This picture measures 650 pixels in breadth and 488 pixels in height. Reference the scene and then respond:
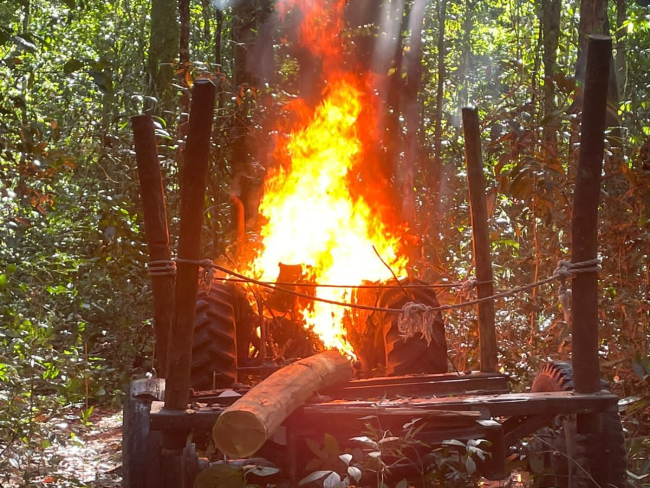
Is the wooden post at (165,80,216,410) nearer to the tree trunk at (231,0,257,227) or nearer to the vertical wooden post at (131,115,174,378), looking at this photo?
the vertical wooden post at (131,115,174,378)

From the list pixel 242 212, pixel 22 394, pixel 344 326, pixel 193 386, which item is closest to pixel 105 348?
pixel 242 212

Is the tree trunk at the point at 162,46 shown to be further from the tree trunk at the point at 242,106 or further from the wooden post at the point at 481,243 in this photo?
the wooden post at the point at 481,243

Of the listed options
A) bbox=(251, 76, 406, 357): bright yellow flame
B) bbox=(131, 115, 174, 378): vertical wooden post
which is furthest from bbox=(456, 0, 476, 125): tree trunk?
bbox=(131, 115, 174, 378): vertical wooden post

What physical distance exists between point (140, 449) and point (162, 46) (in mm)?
11017

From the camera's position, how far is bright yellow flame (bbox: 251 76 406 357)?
349 inches

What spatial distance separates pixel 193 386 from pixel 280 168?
18.6 ft

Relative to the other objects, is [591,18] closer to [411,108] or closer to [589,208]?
[411,108]

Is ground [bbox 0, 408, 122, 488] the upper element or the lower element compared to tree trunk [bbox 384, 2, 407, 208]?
lower

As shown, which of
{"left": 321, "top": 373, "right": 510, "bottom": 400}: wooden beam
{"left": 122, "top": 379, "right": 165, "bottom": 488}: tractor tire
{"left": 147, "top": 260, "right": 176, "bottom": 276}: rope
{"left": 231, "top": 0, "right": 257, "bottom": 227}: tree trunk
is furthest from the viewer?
{"left": 231, "top": 0, "right": 257, "bottom": 227}: tree trunk

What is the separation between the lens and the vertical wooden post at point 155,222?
5.90 meters

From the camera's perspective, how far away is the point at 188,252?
5.18m

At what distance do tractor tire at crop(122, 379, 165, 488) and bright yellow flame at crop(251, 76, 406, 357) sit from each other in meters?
2.74

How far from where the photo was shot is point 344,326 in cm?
830

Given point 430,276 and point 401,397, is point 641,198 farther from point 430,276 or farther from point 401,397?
point 430,276
